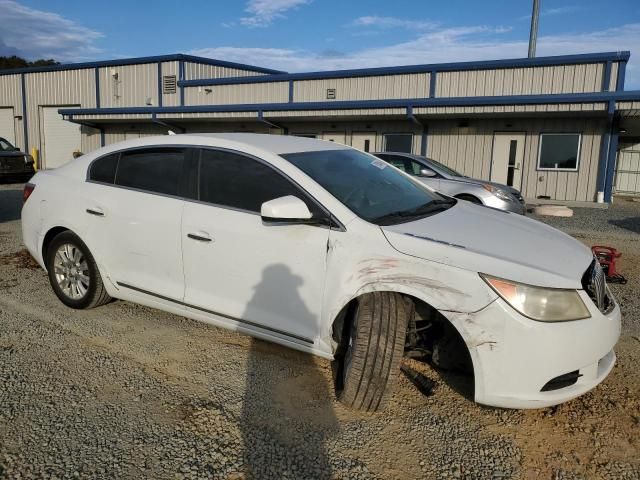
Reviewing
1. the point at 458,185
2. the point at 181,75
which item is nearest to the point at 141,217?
the point at 458,185

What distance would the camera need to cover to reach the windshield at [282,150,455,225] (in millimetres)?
3426

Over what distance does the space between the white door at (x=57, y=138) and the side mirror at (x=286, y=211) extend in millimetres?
28720

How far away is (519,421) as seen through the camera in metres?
3.10

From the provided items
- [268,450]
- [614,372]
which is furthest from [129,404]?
[614,372]

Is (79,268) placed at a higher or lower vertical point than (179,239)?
lower

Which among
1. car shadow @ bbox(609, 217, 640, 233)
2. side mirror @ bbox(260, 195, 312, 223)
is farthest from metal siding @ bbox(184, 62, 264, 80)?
side mirror @ bbox(260, 195, 312, 223)

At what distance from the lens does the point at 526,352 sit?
272 centimetres

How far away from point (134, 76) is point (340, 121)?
1348 cm

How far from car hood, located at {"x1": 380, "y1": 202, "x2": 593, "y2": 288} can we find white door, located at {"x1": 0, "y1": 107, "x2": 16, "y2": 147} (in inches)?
1352

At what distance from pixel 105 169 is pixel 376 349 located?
285 cm

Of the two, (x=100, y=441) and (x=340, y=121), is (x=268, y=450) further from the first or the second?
(x=340, y=121)

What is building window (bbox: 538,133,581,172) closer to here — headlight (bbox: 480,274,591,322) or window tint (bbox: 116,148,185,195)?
window tint (bbox: 116,148,185,195)

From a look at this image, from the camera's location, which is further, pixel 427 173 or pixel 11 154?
pixel 11 154

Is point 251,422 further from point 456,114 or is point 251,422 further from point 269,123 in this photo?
point 269,123
